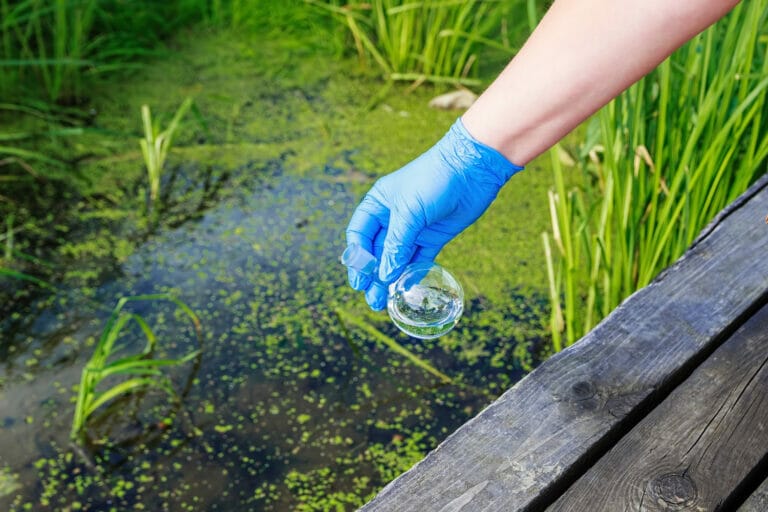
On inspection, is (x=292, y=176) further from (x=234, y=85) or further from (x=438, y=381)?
(x=438, y=381)

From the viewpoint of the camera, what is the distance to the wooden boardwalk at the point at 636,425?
90 centimetres

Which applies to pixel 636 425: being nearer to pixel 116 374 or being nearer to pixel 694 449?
pixel 694 449

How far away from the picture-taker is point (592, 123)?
6.97 ft

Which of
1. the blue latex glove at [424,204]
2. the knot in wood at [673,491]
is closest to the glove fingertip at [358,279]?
the blue latex glove at [424,204]

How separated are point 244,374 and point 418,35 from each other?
1.57m

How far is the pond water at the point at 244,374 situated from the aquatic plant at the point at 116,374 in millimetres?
27

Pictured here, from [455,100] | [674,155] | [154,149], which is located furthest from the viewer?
[455,100]

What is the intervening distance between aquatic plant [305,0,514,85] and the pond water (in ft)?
2.66

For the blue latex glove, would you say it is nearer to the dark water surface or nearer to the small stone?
the dark water surface

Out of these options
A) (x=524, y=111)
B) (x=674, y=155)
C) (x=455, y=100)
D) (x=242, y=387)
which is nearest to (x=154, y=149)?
(x=242, y=387)

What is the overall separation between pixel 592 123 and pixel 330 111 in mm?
1064

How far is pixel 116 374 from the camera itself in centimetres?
189

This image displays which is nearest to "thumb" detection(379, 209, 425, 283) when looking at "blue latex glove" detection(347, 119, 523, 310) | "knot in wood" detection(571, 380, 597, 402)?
"blue latex glove" detection(347, 119, 523, 310)

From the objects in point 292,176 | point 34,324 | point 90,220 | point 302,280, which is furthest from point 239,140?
point 34,324
